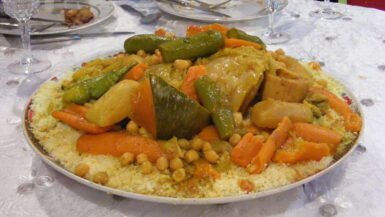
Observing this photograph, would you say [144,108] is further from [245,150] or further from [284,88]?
[284,88]

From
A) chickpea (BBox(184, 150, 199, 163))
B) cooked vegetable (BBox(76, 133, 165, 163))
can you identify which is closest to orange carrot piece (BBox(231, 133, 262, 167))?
chickpea (BBox(184, 150, 199, 163))

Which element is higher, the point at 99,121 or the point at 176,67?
the point at 176,67

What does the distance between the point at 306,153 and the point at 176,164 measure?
1.34ft

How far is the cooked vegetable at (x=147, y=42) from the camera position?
1.93 m

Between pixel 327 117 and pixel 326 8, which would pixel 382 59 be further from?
pixel 327 117

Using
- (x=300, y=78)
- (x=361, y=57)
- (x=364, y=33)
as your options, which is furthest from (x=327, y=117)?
(x=364, y=33)

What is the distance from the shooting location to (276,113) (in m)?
1.49

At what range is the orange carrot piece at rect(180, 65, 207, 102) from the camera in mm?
1595

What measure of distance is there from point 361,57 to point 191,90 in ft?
4.39

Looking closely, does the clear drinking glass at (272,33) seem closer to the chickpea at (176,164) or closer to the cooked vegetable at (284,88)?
the cooked vegetable at (284,88)

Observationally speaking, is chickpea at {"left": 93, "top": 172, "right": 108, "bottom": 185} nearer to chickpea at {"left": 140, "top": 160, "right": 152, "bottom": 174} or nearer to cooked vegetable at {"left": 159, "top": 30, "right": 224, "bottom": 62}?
chickpea at {"left": 140, "top": 160, "right": 152, "bottom": 174}

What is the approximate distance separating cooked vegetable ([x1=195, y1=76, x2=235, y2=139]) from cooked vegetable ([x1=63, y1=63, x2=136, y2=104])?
0.35m

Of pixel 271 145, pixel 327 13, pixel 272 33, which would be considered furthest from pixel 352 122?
pixel 327 13

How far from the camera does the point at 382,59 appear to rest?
2432 millimetres
